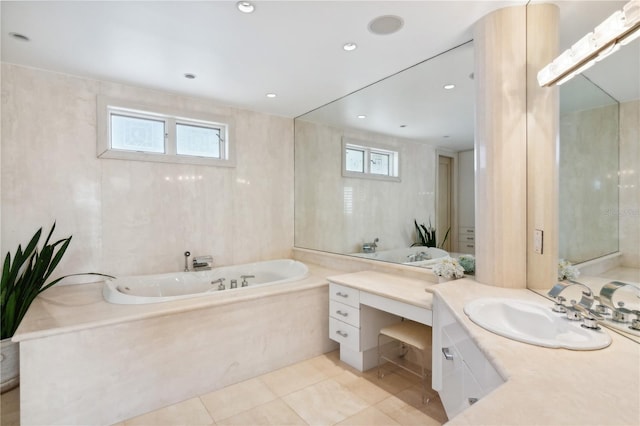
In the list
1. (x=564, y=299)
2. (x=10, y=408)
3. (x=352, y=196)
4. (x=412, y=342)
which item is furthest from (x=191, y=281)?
(x=564, y=299)

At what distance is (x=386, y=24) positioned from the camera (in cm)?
193

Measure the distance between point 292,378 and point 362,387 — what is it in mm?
547

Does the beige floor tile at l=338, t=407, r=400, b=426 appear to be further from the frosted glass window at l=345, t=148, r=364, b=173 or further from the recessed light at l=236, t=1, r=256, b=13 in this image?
the recessed light at l=236, t=1, r=256, b=13

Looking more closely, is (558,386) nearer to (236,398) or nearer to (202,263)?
(236,398)

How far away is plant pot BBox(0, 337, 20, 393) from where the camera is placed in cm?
205

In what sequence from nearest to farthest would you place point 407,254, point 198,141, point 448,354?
point 448,354 → point 407,254 → point 198,141

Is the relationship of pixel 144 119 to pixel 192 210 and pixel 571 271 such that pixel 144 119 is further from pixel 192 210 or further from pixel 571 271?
pixel 571 271

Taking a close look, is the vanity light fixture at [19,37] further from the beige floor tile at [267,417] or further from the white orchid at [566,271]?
the white orchid at [566,271]

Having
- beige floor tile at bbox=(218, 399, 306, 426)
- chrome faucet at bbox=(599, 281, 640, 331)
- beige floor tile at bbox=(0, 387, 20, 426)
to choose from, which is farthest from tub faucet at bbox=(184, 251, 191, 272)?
chrome faucet at bbox=(599, 281, 640, 331)

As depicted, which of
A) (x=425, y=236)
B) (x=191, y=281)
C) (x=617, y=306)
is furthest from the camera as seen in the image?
(x=191, y=281)

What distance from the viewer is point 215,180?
3.43 metres

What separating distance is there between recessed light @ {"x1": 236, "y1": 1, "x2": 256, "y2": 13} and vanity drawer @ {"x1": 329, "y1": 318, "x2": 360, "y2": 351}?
231cm

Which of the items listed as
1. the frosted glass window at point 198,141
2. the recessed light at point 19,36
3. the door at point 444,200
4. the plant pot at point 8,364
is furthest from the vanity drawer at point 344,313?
the recessed light at point 19,36

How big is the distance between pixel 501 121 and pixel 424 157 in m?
0.91
